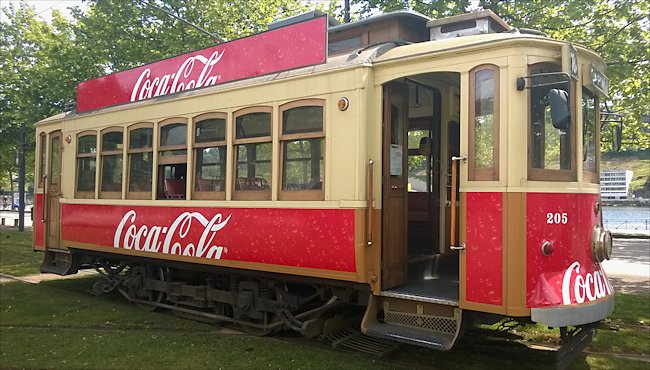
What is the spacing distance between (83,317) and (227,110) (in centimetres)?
375

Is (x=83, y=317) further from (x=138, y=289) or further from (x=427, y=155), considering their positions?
(x=427, y=155)

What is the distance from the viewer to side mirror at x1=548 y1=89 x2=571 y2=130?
162 inches

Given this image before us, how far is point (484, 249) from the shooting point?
446 centimetres

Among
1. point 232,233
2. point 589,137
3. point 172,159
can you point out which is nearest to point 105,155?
point 172,159

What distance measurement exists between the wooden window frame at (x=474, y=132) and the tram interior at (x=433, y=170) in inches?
61.2

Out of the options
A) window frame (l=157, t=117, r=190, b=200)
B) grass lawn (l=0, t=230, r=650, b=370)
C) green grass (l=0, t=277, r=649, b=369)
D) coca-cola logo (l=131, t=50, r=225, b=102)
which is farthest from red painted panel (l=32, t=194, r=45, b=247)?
Result: window frame (l=157, t=117, r=190, b=200)

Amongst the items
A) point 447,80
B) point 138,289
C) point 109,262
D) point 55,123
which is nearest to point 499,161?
point 447,80

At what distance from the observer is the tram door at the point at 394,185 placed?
17.1ft

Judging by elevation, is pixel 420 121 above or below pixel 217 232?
above

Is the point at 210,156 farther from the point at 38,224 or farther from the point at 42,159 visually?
the point at 38,224

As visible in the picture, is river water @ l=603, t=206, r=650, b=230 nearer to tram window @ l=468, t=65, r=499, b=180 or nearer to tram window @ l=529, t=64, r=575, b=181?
tram window @ l=529, t=64, r=575, b=181

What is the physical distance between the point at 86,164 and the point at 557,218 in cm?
708

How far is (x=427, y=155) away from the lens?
6.43m

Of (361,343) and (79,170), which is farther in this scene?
(79,170)
